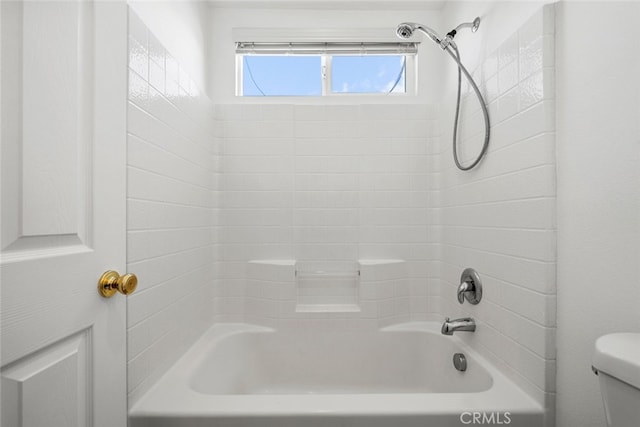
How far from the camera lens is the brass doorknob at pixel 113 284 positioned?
71 centimetres

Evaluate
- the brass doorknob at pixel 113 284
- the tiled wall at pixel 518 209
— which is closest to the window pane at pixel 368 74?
the tiled wall at pixel 518 209

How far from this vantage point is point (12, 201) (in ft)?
1.70

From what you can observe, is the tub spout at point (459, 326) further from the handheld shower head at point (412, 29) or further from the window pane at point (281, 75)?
the window pane at point (281, 75)

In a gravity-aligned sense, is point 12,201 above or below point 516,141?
below


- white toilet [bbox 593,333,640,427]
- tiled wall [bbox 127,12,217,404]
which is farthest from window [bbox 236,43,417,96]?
white toilet [bbox 593,333,640,427]

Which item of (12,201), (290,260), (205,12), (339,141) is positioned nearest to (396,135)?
(339,141)

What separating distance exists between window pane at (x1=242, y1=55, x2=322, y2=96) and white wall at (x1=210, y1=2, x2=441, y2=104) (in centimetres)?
10

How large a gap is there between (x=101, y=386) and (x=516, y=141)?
1.43 metres

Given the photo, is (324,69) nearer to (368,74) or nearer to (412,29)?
(368,74)

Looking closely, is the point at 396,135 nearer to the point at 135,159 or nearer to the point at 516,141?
the point at 516,141

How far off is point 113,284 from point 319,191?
4.03ft

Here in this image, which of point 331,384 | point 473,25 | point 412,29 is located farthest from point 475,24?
point 331,384

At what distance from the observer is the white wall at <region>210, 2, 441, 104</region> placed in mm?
1839

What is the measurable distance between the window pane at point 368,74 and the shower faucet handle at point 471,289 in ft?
3.94
